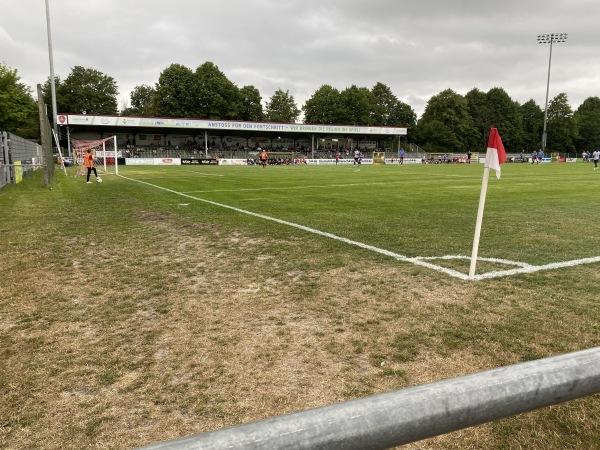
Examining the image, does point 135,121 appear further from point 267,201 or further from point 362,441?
point 362,441

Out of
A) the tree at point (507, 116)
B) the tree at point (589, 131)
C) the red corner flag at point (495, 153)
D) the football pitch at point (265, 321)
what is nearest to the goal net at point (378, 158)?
the tree at point (507, 116)

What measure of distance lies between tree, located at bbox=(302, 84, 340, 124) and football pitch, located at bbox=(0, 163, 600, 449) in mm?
96347

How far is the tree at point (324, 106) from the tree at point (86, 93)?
44.0 m

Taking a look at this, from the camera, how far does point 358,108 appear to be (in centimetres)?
10238

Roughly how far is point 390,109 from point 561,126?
1719 inches

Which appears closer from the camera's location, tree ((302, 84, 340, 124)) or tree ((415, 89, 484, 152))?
tree ((415, 89, 484, 152))

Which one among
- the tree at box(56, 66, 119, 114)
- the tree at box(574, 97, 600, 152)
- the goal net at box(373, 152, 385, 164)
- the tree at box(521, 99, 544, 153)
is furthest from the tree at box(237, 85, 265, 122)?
the tree at box(574, 97, 600, 152)

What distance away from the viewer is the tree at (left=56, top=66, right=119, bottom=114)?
3399 inches

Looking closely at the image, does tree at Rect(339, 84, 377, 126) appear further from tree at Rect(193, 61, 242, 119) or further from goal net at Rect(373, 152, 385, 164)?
goal net at Rect(373, 152, 385, 164)

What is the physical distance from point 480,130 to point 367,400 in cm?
12141

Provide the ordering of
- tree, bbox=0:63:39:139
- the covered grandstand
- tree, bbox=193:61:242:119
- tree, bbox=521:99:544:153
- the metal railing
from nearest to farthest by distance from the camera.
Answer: the metal railing → tree, bbox=0:63:39:139 → the covered grandstand → tree, bbox=193:61:242:119 → tree, bbox=521:99:544:153

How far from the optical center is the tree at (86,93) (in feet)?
283

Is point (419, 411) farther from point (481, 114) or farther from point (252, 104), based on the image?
point (481, 114)

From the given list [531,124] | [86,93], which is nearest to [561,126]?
[531,124]
